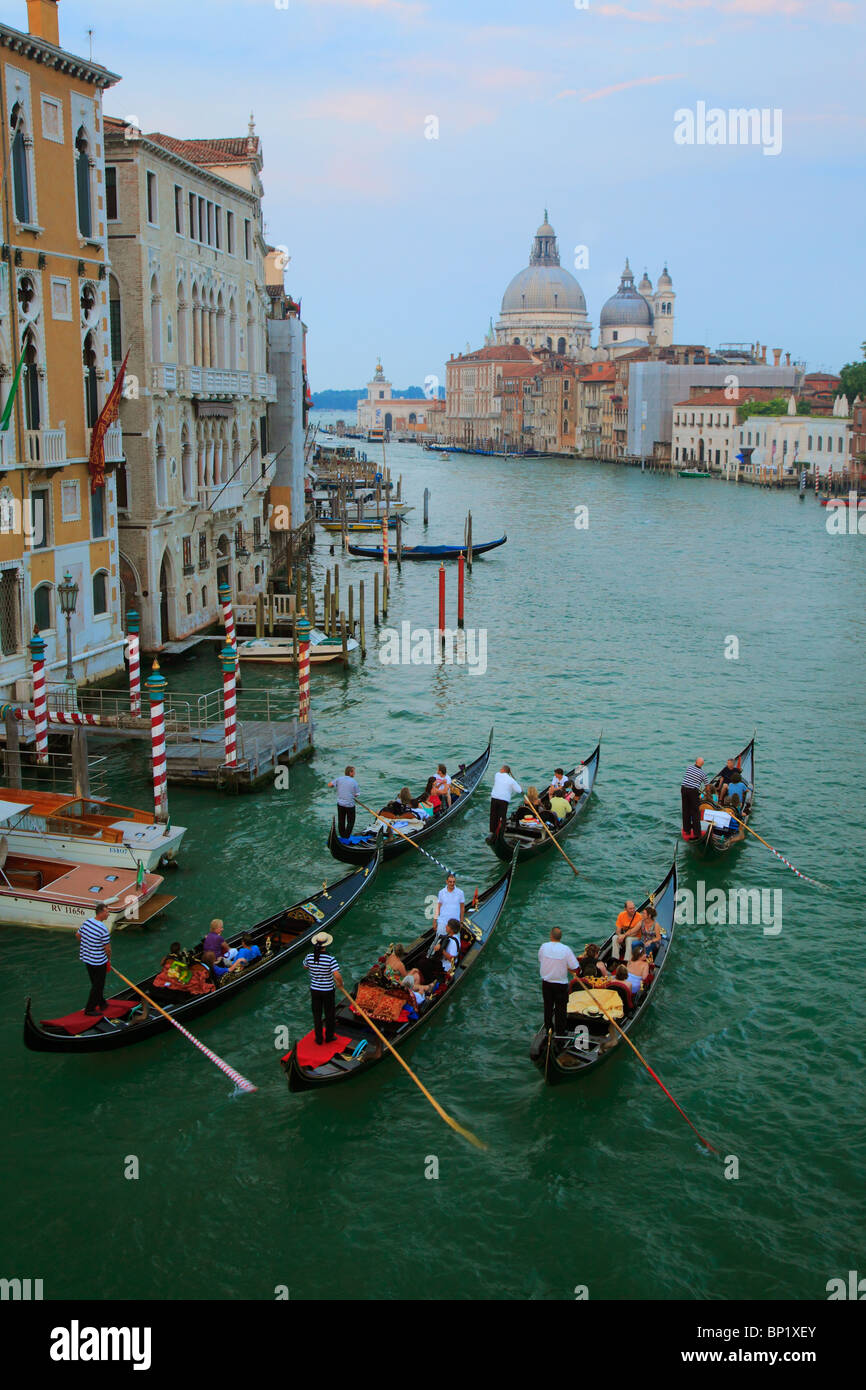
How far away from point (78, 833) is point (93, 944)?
3646 millimetres

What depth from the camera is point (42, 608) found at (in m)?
19.8

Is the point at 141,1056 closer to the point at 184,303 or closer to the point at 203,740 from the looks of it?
the point at 203,740

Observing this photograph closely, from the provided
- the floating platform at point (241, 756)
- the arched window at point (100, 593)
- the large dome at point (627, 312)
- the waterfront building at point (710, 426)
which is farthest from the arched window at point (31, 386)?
the large dome at point (627, 312)

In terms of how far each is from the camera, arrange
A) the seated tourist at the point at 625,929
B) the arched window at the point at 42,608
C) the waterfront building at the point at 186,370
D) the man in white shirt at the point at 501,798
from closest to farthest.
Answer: the seated tourist at the point at 625,929
the man in white shirt at the point at 501,798
the arched window at the point at 42,608
the waterfront building at the point at 186,370

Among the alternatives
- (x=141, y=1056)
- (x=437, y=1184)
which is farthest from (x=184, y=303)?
(x=437, y=1184)

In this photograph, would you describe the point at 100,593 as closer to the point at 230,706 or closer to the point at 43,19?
the point at 230,706

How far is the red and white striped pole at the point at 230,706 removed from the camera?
17.4 metres

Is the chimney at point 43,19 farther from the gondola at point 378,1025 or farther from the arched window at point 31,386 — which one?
the gondola at point 378,1025

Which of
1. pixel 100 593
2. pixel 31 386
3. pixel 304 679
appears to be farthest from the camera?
pixel 100 593

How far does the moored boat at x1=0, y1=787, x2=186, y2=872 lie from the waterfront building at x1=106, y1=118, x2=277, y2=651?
10.6 m

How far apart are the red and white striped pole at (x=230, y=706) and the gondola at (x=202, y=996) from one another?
12.7 feet

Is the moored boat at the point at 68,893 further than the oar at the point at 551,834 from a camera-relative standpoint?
No

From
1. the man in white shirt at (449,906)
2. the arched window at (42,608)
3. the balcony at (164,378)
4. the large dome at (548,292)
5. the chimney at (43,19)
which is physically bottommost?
the man in white shirt at (449,906)

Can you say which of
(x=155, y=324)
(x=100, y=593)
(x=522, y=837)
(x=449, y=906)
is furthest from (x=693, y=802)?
(x=155, y=324)
